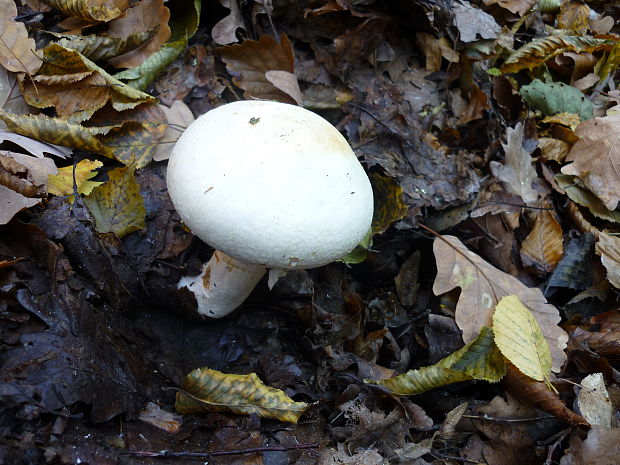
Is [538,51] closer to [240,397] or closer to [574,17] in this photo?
[574,17]

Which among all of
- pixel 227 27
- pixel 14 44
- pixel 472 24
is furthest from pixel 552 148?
pixel 14 44

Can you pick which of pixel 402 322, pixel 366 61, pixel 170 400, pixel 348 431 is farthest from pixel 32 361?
pixel 366 61

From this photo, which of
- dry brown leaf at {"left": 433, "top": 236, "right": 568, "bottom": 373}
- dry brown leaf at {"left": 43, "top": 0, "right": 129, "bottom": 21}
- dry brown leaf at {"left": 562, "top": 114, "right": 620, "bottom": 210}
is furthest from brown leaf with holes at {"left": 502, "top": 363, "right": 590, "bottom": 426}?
dry brown leaf at {"left": 43, "top": 0, "right": 129, "bottom": 21}

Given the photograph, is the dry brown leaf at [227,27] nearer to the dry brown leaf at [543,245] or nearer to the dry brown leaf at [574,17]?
the dry brown leaf at [543,245]

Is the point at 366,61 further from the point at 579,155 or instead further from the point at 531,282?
the point at 531,282

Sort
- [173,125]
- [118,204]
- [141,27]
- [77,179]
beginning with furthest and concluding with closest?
1. [141,27]
2. [173,125]
3. [118,204]
4. [77,179]

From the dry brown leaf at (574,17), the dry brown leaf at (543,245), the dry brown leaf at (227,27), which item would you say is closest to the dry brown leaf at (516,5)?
the dry brown leaf at (574,17)
